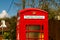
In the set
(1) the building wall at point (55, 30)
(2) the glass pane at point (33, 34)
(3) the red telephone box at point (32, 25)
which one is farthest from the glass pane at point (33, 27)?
(1) the building wall at point (55, 30)

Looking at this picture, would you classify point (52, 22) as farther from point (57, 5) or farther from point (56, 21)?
point (57, 5)

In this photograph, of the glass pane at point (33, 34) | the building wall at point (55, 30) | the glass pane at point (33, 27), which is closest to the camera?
the glass pane at point (33, 27)

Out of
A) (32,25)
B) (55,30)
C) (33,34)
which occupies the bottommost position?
(33,34)

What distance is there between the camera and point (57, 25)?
45.9 feet

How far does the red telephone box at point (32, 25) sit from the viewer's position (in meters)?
10.7

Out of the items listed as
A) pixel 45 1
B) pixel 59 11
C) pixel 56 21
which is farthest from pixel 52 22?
pixel 45 1

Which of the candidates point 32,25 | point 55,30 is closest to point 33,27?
point 32,25

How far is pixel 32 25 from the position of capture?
10695mm

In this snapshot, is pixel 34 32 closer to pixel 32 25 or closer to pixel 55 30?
pixel 32 25

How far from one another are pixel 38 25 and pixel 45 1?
686 centimetres

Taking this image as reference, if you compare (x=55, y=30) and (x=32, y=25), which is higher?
(x=32, y=25)

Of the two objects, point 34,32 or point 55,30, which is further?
point 55,30

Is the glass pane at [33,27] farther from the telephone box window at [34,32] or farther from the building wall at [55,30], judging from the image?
the building wall at [55,30]

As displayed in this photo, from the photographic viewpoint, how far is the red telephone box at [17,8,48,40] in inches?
420
